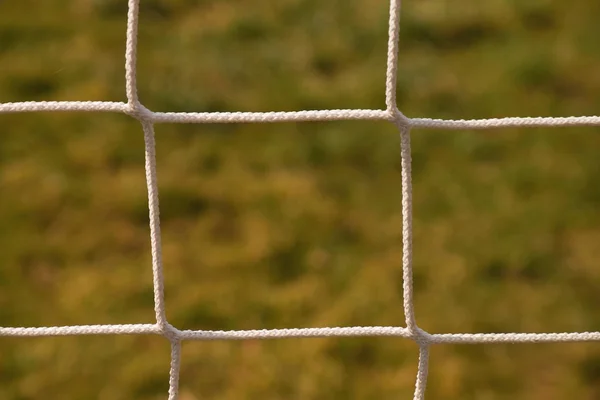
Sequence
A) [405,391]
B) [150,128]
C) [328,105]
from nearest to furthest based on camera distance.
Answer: [150,128] → [405,391] → [328,105]

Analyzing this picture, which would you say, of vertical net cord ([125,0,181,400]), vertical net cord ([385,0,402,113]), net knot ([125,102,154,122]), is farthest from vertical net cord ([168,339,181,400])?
vertical net cord ([385,0,402,113])

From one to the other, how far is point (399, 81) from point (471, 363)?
81 cm

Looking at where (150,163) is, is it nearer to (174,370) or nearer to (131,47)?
(131,47)

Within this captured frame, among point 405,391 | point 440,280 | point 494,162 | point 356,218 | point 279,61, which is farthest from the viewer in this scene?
point 279,61

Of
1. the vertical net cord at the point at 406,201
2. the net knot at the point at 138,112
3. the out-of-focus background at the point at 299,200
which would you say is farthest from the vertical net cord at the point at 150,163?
the out-of-focus background at the point at 299,200

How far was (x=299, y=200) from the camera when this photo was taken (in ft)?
4.91

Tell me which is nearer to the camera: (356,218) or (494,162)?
(356,218)


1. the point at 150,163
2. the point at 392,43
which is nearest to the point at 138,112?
the point at 150,163

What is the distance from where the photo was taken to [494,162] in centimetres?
159

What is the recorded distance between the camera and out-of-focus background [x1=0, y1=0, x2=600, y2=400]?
1215 millimetres

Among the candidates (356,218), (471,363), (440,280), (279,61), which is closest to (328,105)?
(279,61)

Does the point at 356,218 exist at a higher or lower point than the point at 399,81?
lower

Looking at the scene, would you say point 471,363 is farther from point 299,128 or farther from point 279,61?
point 279,61

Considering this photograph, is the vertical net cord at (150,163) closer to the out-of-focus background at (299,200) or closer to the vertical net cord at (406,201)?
the vertical net cord at (406,201)
